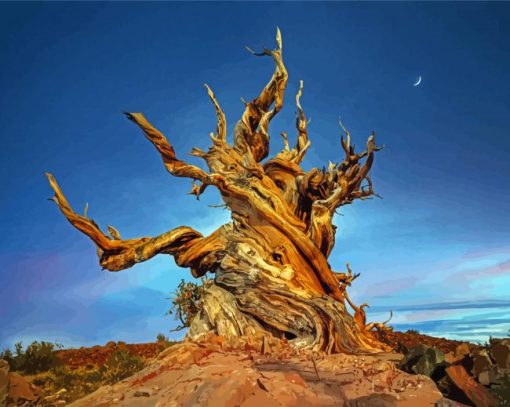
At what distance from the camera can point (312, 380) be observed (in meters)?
6.44

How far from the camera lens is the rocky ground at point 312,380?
5.87 metres

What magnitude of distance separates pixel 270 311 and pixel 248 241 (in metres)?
2.22

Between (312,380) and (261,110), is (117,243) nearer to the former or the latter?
(261,110)

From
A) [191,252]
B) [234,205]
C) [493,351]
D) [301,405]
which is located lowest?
[301,405]

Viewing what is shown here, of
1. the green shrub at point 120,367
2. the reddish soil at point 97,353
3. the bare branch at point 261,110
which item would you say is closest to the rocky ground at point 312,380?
the green shrub at point 120,367

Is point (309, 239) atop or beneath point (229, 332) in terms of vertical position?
atop

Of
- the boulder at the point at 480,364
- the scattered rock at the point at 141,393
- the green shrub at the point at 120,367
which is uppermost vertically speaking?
the green shrub at the point at 120,367

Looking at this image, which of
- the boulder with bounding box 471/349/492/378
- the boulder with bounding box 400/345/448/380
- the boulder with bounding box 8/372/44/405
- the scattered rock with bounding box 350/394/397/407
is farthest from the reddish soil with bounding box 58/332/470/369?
the scattered rock with bounding box 350/394/397/407

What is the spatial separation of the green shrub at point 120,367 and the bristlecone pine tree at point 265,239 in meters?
4.50

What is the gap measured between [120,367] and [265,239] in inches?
320

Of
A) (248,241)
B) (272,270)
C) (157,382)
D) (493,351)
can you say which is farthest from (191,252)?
(493,351)

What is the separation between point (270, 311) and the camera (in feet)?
33.8

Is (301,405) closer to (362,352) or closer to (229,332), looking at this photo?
(362,352)

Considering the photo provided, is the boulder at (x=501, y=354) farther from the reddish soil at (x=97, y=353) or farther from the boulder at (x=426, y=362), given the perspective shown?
the reddish soil at (x=97, y=353)
